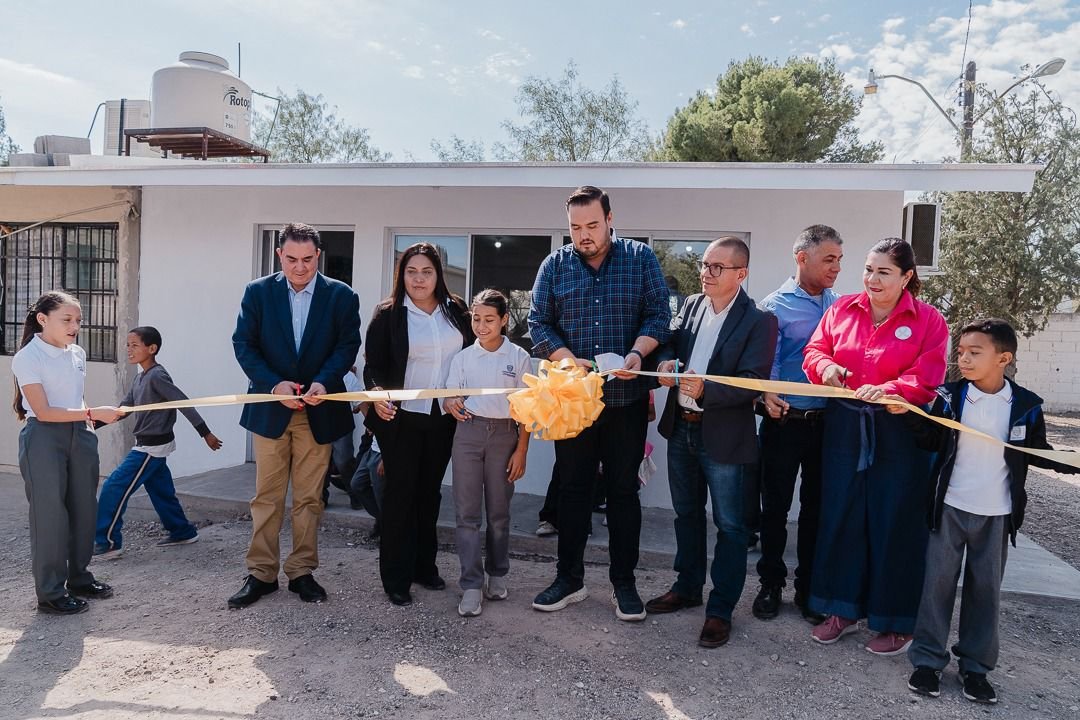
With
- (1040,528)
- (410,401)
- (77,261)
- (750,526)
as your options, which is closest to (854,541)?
(750,526)

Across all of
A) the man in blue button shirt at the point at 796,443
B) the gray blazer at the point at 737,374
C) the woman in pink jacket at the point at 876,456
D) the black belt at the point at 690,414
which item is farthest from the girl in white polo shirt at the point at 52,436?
the woman in pink jacket at the point at 876,456

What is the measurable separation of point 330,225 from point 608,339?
3.95m

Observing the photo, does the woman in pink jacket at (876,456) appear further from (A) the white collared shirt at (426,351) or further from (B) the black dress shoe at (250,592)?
(B) the black dress shoe at (250,592)

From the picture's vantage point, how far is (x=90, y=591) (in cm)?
398

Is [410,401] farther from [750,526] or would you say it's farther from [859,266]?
[859,266]

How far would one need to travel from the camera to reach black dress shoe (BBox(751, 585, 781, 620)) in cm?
371

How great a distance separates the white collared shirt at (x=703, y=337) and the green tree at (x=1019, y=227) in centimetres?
1214

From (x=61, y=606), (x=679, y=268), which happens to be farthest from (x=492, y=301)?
(x=61, y=606)

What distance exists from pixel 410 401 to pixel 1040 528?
604cm

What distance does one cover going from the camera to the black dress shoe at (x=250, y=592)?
148 inches

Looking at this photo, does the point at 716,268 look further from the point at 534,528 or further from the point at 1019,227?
the point at 1019,227

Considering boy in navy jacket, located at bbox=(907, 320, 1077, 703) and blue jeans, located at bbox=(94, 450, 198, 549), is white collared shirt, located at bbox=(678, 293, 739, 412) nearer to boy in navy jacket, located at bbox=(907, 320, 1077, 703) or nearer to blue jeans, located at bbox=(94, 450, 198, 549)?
boy in navy jacket, located at bbox=(907, 320, 1077, 703)

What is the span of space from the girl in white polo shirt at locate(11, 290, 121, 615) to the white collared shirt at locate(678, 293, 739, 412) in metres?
3.02

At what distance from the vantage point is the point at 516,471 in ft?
12.4
